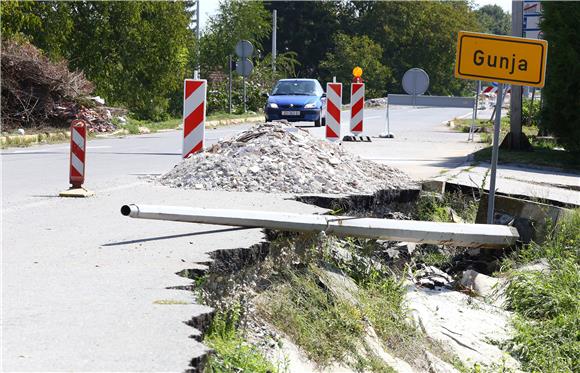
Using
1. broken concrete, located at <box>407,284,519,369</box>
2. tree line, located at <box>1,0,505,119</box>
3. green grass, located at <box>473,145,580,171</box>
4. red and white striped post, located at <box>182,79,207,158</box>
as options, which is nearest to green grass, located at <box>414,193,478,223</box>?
broken concrete, located at <box>407,284,519,369</box>

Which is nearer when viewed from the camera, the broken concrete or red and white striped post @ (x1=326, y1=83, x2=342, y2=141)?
the broken concrete

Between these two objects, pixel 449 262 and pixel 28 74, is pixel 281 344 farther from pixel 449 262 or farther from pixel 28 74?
pixel 28 74

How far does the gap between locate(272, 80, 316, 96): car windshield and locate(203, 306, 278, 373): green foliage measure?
958 inches

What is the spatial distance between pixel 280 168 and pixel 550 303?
355cm

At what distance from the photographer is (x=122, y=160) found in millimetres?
15273

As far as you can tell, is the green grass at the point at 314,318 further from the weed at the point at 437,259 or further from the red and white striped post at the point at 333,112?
the red and white striped post at the point at 333,112

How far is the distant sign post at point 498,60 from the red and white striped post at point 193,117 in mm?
4426

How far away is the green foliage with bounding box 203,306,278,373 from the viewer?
4.55 m

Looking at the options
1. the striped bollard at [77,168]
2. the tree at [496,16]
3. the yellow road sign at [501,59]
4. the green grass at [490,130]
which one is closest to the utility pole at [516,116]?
the green grass at [490,130]

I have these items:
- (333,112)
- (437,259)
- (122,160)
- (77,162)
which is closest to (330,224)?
(437,259)

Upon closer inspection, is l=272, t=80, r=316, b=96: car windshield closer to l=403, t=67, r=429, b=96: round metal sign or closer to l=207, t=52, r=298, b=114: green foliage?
l=403, t=67, r=429, b=96: round metal sign

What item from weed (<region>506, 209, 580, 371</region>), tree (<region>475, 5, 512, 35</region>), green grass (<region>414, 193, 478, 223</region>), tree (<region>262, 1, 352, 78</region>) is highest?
tree (<region>475, 5, 512, 35</region>)

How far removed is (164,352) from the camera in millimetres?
4379

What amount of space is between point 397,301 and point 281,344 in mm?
1787
